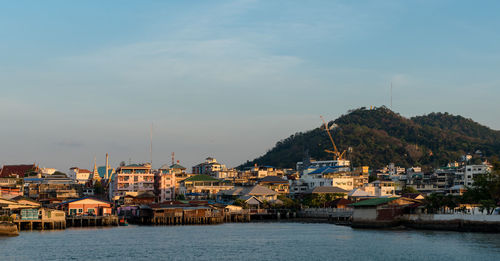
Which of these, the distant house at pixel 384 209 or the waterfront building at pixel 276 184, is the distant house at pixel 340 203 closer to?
the distant house at pixel 384 209

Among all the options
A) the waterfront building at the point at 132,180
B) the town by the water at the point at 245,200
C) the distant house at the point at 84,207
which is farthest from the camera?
the waterfront building at the point at 132,180

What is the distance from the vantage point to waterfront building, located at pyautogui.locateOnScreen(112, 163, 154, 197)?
111000 millimetres

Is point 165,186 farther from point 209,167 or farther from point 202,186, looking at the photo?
point 209,167

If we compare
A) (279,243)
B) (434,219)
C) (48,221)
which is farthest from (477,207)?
(48,221)

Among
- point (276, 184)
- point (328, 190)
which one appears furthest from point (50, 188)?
point (328, 190)

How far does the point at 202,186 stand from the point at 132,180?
13.5 meters

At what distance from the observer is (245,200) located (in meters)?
101

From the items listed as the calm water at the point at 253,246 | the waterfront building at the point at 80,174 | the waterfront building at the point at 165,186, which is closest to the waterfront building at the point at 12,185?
the waterfront building at the point at 165,186

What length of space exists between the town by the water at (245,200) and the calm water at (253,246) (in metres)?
4.50

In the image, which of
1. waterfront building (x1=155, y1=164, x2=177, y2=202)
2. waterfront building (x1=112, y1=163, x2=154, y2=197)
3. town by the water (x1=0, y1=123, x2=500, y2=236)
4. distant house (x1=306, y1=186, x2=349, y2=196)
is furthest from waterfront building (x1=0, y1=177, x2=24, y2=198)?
distant house (x1=306, y1=186, x2=349, y2=196)

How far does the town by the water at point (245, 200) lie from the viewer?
224 feet

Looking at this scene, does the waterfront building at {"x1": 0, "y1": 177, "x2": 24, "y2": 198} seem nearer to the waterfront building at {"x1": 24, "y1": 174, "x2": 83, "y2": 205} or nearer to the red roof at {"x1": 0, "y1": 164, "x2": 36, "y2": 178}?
the waterfront building at {"x1": 24, "y1": 174, "x2": 83, "y2": 205}

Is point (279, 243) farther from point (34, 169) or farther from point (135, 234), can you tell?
point (34, 169)

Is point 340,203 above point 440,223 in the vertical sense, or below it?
→ above
